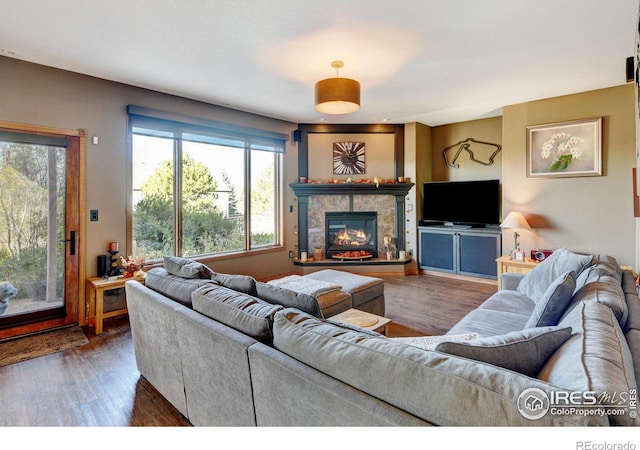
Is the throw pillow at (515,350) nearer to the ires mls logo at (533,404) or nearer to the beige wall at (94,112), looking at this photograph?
the ires mls logo at (533,404)

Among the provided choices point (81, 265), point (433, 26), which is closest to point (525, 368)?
point (433, 26)

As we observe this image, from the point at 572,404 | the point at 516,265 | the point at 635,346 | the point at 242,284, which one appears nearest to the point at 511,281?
the point at 516,265

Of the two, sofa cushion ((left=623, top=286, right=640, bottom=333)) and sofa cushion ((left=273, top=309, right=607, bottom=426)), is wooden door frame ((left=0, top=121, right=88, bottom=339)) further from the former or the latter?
sofa cushion ((left=623, top=286, right=640, bottom=333))

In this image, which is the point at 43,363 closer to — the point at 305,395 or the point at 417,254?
the point at 305,395

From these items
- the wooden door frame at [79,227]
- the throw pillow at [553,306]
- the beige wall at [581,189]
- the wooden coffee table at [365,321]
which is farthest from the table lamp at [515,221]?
the wooden door frame at [79,227]

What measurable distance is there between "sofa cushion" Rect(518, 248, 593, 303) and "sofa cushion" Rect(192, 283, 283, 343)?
226 centimetres

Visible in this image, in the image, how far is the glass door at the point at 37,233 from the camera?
3.16 metres

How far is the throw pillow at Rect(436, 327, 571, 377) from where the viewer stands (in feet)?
3.51

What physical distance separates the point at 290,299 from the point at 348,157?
4.54 m

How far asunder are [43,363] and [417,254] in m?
5.27

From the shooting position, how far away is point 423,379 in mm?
928

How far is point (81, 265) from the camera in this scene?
3.51 m

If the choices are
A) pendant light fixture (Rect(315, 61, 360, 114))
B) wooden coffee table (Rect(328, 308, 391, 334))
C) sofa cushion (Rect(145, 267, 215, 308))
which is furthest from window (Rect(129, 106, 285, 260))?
wooden coffee table (Rect(328, 308, 391, 334))

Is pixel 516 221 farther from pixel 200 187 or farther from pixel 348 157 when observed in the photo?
pixel 200 187
